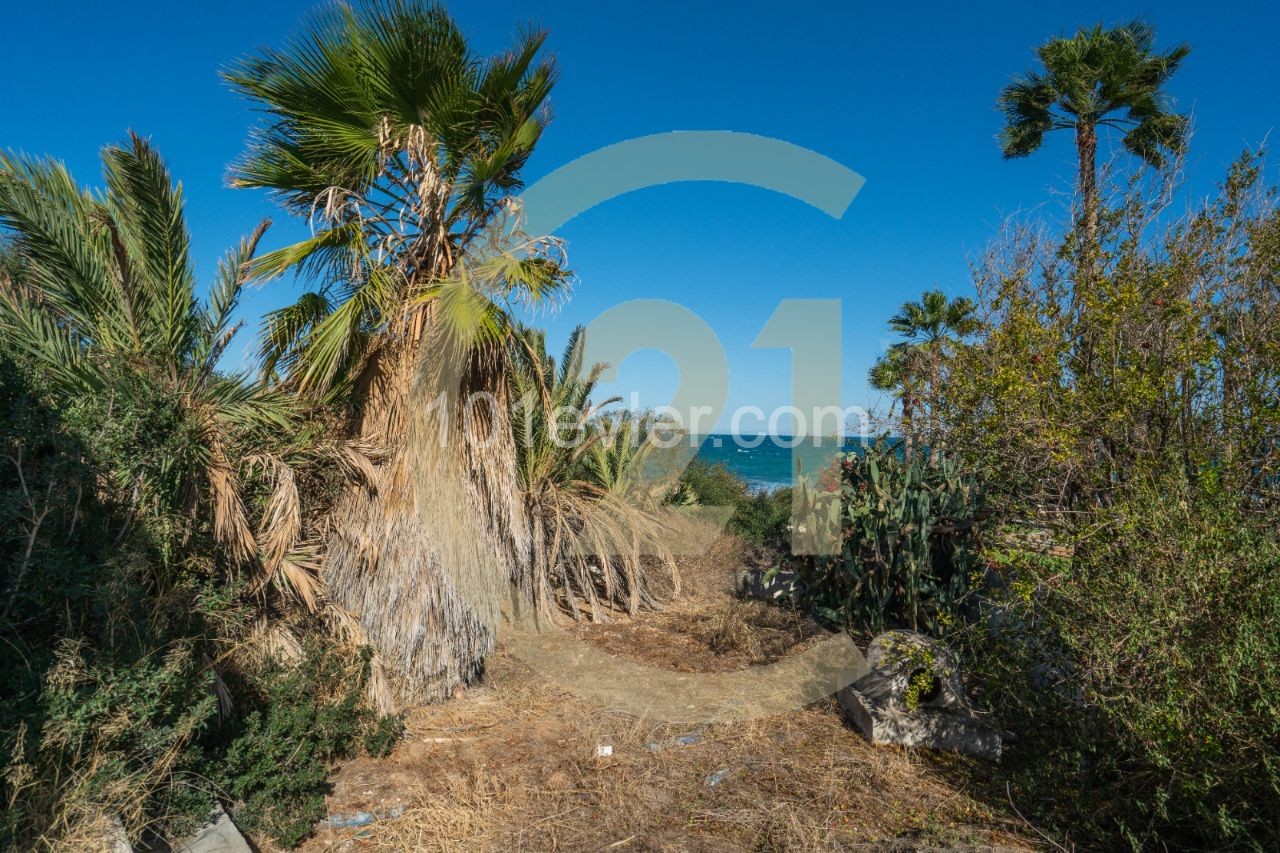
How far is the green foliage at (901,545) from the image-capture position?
573 centimetres

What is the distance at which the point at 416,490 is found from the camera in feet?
16.0

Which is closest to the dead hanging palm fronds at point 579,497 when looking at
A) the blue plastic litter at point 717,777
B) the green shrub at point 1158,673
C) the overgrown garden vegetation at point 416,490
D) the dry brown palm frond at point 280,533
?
the overgrown garden vegetation at point 416,490

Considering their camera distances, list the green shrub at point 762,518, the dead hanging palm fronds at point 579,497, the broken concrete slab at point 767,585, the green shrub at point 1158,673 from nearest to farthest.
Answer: the green shrub at point 1158,673 → the dead hanging palm fronds at point 579,497 → the broken concrete slab at point 767,585 → the green shrub at point 762,518

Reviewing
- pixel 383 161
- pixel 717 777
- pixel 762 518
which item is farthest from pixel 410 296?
pixel 762 518

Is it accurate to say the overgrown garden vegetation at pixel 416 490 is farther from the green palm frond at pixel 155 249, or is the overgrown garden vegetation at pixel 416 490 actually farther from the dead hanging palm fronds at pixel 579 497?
the dead hanging palm fronds at pixel 579 497

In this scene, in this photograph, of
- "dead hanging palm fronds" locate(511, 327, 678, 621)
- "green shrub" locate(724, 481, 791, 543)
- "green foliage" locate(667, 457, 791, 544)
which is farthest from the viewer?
"green foliage" locate(667, 457, 791, 544)

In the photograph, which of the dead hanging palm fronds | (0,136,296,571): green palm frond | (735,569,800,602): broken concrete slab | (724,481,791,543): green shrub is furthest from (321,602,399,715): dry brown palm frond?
(724,481,791,543): green shrub

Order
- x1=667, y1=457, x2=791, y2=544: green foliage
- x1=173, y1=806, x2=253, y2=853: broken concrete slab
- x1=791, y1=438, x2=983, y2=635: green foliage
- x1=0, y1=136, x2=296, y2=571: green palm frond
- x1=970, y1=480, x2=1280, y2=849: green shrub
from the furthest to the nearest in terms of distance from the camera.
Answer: x1=667, y1=457, x2=791, y2=544: green foliage < x1=791, y1=438, x2=983, y2=635: green foliage < x1=0, y1=136, x2=296, y2=571: green palm frond < x1=173, y1=806, x2=253, y2=853: broken concrete slab < x1=970, y1=480, x2=1280, y2=849: green shrub

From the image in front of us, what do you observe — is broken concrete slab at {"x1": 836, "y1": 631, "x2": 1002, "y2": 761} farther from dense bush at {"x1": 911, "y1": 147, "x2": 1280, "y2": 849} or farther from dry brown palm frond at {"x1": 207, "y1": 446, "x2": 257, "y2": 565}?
dry brown palm frond at {"x1": 207, "y1": 446, "x2": 257, "y2": 565}

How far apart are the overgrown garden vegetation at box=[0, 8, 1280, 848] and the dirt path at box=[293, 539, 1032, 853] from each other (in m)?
0.32

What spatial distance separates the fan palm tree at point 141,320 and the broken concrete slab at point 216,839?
1.52 metres

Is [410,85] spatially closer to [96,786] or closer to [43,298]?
[43,298]

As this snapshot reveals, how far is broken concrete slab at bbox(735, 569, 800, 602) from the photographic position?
300 inches

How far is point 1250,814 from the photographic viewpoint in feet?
8.73
